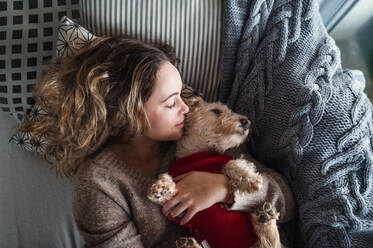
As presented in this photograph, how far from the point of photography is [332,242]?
1.05 meters

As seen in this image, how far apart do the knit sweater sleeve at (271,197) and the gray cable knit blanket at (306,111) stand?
4cm

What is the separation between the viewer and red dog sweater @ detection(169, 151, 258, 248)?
104 centimetres

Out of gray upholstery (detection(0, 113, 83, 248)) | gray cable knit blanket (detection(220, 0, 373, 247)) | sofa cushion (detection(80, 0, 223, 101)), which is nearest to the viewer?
gray cable knit blanket (detection(220, 0, 373, 247))

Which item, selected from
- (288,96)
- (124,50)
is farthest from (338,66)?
(124,50)

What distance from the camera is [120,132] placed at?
46.5 inches

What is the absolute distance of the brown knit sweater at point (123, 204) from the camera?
106 centimetres

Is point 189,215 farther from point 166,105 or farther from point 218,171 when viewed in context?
point 166,105

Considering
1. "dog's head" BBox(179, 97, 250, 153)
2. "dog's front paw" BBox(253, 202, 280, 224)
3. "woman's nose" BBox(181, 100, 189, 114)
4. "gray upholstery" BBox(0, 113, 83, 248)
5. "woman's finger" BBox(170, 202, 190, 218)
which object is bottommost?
"gray upholstery" BBox(0, 113, 83, 248)

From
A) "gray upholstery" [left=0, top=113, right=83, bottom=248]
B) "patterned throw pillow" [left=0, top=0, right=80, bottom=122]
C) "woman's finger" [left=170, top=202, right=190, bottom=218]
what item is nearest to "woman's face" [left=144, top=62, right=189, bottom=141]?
"woman's finger" [left=170, top=202, right=190, bottom=218]

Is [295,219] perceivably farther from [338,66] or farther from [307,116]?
[338,66]

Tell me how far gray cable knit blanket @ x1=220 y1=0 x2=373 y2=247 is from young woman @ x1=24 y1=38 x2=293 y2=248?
12 cm

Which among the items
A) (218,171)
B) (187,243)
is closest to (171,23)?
(218,171)

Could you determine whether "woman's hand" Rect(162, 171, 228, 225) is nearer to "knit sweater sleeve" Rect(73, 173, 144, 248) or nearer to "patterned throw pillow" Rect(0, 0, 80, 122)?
"knit sweater sleeve" Rect(73, 173, 144, 248)

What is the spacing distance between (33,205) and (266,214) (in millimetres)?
1088
